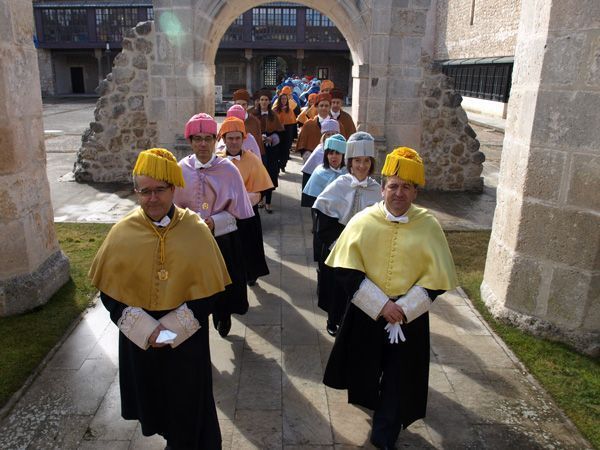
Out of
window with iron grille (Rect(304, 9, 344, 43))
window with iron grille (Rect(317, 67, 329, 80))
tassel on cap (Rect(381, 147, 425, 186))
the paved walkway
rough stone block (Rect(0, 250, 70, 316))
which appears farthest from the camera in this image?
window with iron grille (Rect(317, 67, 329, 80))

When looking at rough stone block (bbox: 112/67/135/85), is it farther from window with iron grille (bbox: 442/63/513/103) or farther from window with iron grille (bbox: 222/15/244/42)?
window with iron grille (bbox: 222/15/244/42)

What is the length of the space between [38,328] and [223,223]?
6.56 ft

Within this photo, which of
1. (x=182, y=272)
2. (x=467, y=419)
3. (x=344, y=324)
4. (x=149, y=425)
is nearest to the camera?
(x=182, y=272)

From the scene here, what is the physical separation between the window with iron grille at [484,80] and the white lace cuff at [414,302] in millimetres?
21611

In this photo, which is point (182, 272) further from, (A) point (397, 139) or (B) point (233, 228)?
(A) point (397, 139)

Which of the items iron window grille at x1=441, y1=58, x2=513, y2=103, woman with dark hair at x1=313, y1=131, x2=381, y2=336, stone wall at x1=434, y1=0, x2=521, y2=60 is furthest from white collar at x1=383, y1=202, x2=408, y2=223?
stone wall at x1=434, y1=0, x2=521, y2=60

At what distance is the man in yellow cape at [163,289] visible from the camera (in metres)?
2.64

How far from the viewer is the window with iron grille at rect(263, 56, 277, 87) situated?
121 feet

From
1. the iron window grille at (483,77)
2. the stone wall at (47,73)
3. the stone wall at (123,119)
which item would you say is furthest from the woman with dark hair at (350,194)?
the stone wall at (47,73)

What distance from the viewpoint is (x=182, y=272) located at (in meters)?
2.68

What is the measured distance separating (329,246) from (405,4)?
6.05 m

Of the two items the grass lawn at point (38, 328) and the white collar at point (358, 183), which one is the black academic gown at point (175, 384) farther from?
the white collar at point (358, 183)

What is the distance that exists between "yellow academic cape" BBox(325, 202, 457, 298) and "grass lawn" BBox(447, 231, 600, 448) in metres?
1.58

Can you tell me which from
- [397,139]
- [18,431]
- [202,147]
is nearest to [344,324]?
[202,147]
